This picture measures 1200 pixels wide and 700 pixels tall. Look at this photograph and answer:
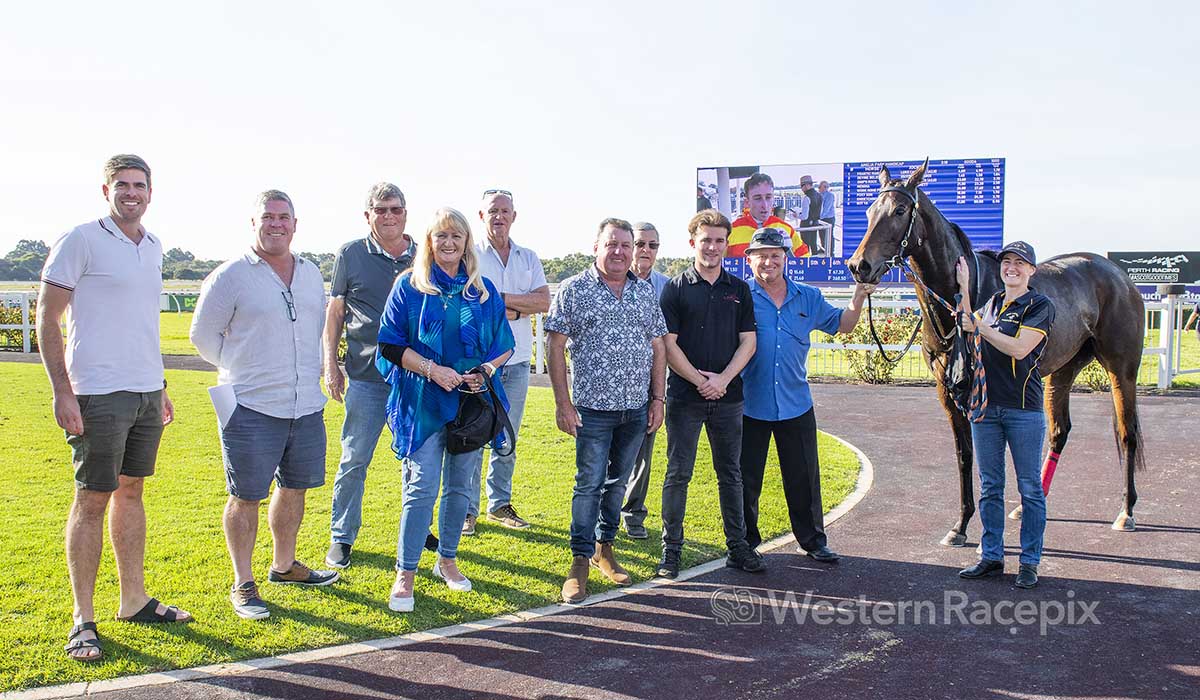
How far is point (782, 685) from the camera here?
13.1 feet

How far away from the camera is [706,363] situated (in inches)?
220

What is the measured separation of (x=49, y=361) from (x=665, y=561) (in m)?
3.45

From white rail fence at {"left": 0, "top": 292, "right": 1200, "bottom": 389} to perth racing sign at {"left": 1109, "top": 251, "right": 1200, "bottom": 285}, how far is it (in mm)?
22173

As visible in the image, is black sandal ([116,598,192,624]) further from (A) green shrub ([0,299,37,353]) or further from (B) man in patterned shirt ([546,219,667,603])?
(A) green shrub ([0,299,37,353])

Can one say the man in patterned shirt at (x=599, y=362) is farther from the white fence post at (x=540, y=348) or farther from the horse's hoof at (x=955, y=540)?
the white fence post at (x=540, y=348)

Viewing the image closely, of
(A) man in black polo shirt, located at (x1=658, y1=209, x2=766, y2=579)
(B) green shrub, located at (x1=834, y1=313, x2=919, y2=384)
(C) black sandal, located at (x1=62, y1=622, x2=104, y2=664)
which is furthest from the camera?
(B) green shrub, located at (x1=834, y1=313, x2=919, y2=384)

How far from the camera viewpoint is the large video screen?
19.4 metres

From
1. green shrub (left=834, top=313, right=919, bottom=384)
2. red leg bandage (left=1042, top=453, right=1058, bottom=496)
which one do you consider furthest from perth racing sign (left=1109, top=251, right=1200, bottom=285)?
red leg bandage (left=1042, top=453, right=1058, bottom=496)

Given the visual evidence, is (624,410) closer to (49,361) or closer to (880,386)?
(49,361)

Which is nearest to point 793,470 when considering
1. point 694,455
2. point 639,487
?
point 694,455

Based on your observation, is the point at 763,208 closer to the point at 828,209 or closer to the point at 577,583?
the point at 828,209

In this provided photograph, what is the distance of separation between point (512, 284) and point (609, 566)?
2.02 metres

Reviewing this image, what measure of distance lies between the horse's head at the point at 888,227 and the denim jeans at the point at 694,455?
1181mm

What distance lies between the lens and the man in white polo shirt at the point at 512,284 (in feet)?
20.1
